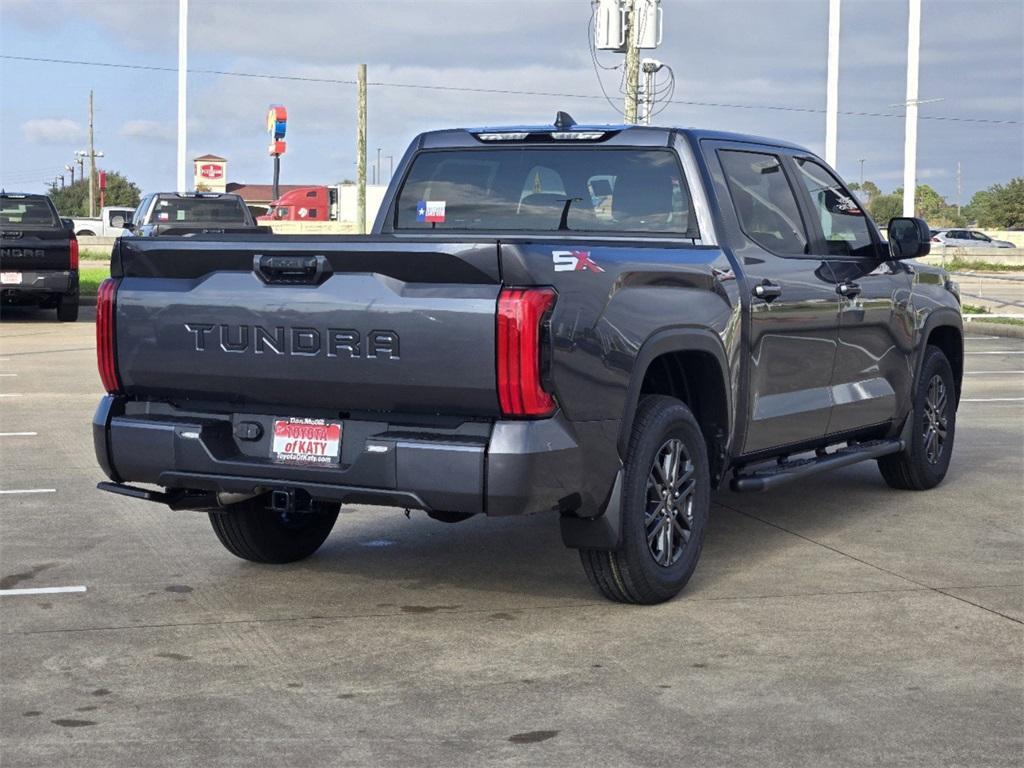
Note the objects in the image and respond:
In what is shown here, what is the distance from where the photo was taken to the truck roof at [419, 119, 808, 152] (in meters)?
7.32

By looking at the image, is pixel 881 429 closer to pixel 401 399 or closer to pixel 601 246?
pixel 601 246

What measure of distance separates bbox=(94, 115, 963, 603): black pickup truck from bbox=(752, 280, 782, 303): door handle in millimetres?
11

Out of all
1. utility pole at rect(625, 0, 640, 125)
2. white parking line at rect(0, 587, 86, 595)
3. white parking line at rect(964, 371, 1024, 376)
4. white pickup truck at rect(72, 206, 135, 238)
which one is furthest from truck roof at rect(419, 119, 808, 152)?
white pickup truck at rect(72, 206, 135, 238)

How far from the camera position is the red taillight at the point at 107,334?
→ 20.5ft

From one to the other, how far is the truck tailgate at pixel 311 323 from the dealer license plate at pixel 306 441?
0.22 feet

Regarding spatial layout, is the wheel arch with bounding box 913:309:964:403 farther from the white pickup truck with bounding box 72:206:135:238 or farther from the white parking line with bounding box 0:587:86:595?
the white pickup truck with bounding box 72:206:135:238

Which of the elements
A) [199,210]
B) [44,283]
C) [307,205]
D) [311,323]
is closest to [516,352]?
[311,323]

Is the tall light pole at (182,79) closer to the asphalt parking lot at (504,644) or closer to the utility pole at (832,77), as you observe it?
the utility pole at (832,77)

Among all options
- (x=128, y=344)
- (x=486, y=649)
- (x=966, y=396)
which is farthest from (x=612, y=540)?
(x=966, y=396)

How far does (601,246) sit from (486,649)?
1566 mm

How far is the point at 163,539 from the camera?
783 centimetres

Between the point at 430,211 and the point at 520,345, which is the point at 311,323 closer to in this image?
the point at 520,345

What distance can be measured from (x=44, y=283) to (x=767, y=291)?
17591 mm

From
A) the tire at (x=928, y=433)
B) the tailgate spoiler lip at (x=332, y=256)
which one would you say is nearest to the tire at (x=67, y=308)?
the tire at (x=928, y=433)
